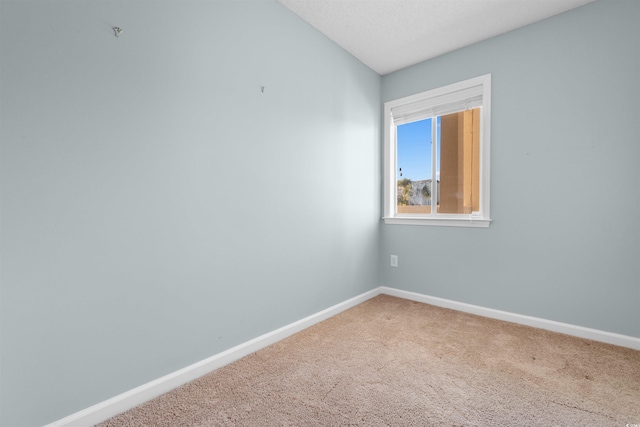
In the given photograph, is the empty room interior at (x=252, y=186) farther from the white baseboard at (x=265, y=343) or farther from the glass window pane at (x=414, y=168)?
the glass window pane at (x=414, y=168)

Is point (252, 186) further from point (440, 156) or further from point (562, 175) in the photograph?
point (562, 175)

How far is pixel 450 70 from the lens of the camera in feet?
8.44

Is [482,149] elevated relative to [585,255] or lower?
elevated

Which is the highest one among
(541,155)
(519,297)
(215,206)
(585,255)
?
(541,155)

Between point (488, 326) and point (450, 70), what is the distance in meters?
2.20

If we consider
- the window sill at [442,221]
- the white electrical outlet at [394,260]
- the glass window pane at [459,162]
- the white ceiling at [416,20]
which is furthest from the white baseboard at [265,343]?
the white ceiling at [416,20]

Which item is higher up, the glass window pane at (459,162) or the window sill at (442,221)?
the glass window pane at (459,162)

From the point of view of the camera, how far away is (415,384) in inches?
58.7

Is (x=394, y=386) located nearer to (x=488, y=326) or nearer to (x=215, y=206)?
(x=488, y=326)

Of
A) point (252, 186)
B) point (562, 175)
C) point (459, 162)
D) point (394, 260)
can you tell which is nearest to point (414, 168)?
point (459, 162)

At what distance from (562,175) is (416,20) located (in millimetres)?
1567

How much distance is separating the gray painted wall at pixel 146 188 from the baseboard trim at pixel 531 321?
3.75 ft

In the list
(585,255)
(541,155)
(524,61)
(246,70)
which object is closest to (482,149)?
(541,155)

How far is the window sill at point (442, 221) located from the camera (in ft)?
8.02
